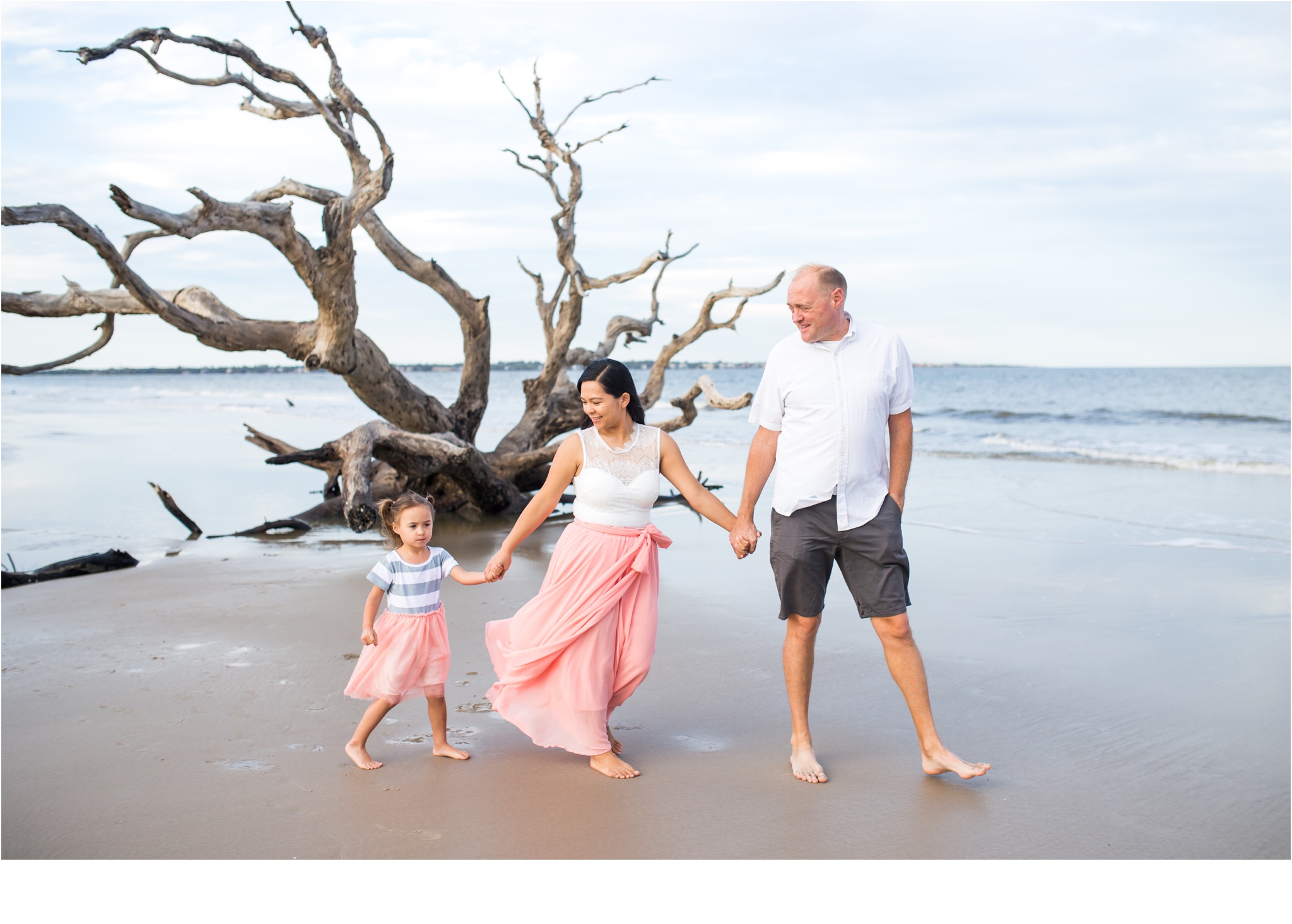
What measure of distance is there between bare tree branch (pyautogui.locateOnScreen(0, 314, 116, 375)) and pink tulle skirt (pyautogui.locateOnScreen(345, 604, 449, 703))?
5639 mm

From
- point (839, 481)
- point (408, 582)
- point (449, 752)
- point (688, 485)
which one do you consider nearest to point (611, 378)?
point (688, 485)

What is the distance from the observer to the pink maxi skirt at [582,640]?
3996 mm

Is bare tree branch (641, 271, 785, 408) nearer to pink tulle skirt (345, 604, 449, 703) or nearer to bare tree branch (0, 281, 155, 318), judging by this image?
bare tree branch (0, 281, 155, 318)

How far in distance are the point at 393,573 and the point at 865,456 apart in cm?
194

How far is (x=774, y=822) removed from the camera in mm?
3463

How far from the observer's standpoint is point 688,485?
4145 mm

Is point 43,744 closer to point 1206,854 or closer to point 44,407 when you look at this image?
point 1206,854

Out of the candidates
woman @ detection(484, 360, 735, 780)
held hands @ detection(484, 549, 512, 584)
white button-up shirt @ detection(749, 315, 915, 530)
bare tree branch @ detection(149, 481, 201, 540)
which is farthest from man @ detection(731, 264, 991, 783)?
bare tree branch @ detection(149, 481, 201, 540)

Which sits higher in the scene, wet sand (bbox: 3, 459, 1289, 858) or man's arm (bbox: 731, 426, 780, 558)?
man's arm (bbox: 731, 426, 780, 558)

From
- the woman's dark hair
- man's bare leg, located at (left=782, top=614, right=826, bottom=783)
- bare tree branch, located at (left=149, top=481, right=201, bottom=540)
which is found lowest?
bare tree branch, located at (left=149, top=481, right=201, bottom=540)

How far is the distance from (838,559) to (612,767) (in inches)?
47.9

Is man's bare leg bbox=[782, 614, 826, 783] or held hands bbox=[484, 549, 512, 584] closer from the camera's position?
man's bare leg bbox=[782, 614, 826, 783]

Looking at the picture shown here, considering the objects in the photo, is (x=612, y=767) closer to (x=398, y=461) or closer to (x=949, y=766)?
(x=949, y=766)

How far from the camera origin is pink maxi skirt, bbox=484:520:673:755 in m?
4.00
